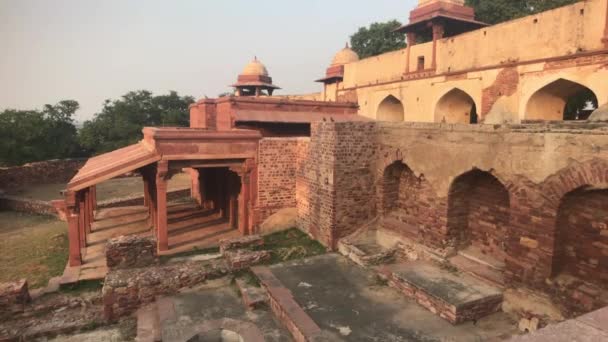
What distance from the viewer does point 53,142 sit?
3212 cm

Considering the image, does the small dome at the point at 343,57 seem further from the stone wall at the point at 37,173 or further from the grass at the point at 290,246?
the grass at the point at 290,246

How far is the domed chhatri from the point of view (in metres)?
29.8

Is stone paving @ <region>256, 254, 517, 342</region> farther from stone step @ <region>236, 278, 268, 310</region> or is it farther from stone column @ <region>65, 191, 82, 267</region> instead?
stone column @ <region>65, 191, 82, 267</region>

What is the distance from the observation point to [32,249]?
1180 centimetres

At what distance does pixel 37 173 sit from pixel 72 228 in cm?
2033

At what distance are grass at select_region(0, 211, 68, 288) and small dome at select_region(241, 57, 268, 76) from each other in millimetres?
17524

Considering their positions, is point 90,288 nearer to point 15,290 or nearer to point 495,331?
point 15,290

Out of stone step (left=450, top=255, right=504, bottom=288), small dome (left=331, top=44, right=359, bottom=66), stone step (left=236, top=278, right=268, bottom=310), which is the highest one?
small dome (left=331, top=44, right=359, bottom=66)

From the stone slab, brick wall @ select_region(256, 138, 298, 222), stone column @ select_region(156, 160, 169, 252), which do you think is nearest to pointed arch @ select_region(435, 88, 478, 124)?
brick wall @ select_region(256, 138, 298, 222)

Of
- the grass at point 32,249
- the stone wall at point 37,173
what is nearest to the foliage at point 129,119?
the stone wall at point 37,173

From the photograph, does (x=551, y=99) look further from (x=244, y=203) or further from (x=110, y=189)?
(x=110, y=189)

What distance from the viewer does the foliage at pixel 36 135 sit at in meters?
28.6

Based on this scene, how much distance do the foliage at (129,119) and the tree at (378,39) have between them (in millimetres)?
20601

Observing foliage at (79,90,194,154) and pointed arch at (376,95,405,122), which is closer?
pointed arch at (376,95,405,122)
